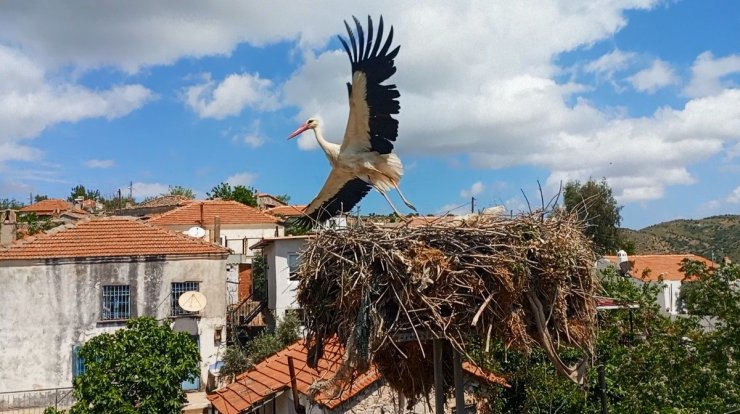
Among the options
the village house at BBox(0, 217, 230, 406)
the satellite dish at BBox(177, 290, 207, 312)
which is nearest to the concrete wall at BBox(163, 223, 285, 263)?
the village house at BBox(0, 217, 230, 406)

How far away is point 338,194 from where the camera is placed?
8391mm

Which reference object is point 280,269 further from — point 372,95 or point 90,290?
point 372,95

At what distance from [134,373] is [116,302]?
994cm

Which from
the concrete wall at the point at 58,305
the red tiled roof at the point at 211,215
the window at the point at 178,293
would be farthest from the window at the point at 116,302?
the red tiled roof at the point at 211,215

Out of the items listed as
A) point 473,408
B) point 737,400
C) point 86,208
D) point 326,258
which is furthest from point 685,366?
point 86,208

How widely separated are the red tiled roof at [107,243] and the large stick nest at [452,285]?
18.8 metres

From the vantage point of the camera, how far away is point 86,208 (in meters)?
57.8

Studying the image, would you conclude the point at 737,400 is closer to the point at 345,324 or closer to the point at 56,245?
the point at 345,324

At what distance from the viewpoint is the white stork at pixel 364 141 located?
762 centimetres

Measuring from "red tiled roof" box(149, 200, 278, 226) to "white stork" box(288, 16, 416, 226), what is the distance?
2779 cm

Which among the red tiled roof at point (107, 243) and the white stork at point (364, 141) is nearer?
the white stork at point (364, 141)

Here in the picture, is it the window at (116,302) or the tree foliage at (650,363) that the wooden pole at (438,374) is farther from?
the window at (116,302)

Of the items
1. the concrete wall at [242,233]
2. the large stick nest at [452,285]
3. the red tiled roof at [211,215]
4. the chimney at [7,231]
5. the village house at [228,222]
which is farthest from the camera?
the concrete wall at [242,233]

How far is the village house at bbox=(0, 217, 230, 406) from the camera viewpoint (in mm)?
21734
